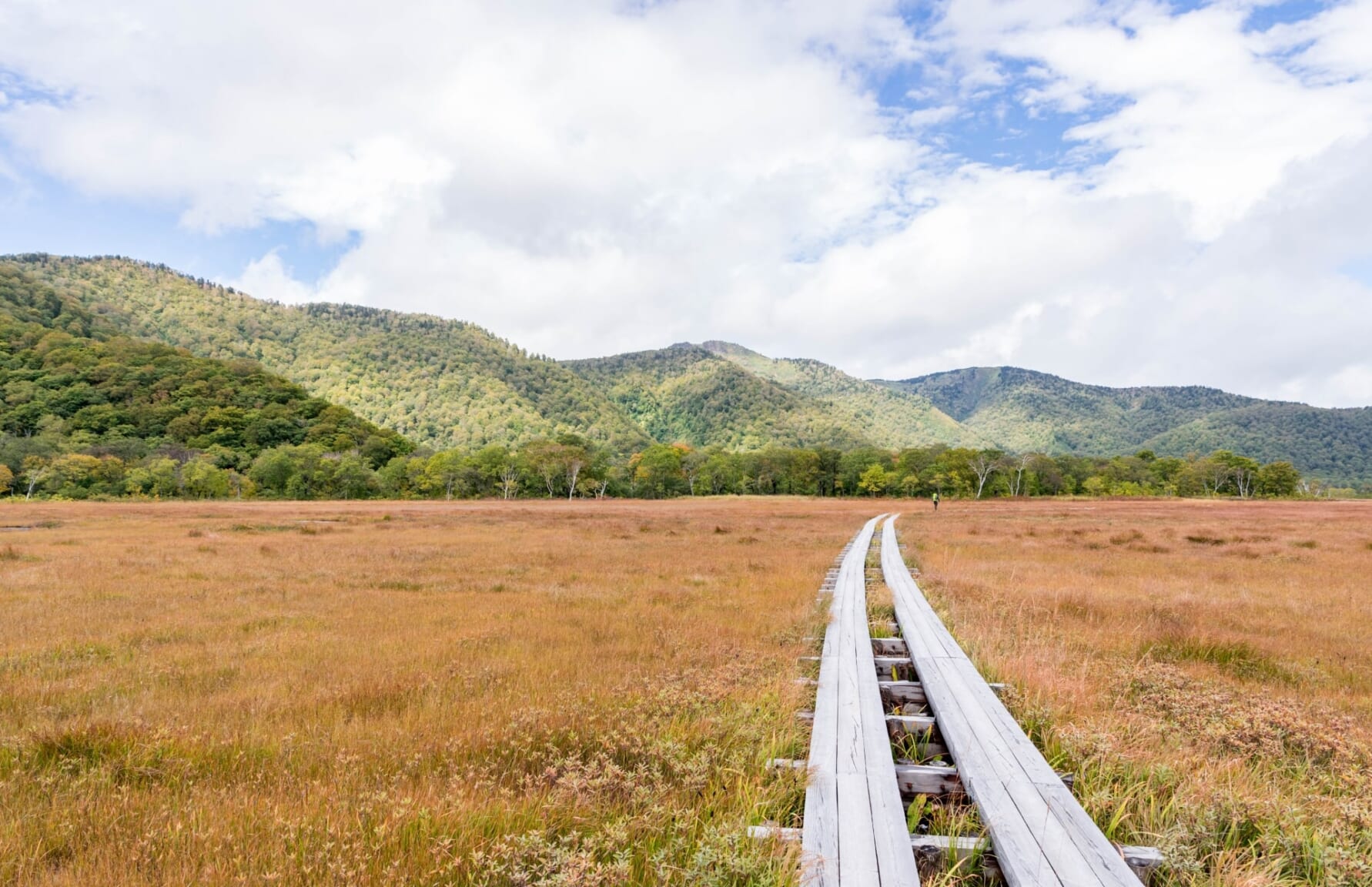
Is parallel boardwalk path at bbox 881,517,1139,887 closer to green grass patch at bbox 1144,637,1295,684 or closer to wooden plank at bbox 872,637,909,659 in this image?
wooden plank at bbox 872,637,909,659

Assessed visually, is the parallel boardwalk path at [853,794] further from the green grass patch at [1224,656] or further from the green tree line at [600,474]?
the green tree line at [600,474]

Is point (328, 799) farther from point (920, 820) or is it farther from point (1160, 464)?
point (1160, 464)

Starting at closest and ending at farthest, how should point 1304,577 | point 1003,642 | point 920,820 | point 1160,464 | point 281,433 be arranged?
1. point 920,820
2. point 1003,642
3. point 1304,577
4. point 281,433
5. point 1160,464

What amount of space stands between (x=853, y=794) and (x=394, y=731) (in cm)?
402

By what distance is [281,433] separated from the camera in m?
110

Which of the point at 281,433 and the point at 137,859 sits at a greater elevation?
the point at 281,433

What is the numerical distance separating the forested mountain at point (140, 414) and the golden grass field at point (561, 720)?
97.0 meters

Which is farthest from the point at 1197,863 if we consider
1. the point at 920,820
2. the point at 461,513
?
the point at 461,513

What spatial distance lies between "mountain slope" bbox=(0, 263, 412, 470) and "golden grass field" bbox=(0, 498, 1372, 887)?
110083mm

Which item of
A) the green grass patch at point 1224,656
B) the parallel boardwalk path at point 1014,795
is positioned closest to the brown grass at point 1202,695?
the green grass patch at point 1224,656

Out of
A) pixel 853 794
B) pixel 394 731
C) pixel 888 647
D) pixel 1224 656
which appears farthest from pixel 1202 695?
pixel 394 731

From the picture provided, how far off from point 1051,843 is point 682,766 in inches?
90.9

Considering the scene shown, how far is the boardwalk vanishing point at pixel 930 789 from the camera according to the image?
9.83 feet

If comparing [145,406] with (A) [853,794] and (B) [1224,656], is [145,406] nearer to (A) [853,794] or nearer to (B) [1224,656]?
(A) [853,794]
